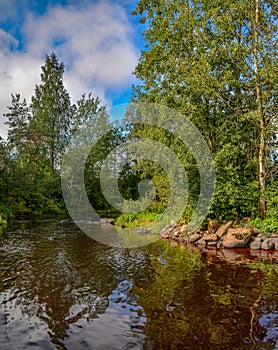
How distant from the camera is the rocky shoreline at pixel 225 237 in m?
11.9

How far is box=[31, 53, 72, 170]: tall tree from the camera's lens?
40281 mm

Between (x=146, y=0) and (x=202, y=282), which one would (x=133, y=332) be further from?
(x=146, y=0)

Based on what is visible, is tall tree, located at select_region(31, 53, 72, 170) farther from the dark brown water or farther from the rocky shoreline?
the dark brown water

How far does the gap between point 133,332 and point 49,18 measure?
643 inches

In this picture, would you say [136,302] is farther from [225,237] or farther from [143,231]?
[143,231]

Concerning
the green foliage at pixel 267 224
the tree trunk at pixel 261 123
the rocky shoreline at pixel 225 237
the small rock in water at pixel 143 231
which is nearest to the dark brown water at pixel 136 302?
the rocky shoreline at pixel 225 237

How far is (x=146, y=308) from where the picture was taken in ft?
19.5

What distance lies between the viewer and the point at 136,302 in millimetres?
6332

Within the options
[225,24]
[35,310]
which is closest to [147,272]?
[35,310]

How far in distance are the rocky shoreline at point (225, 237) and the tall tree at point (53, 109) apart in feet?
94.7

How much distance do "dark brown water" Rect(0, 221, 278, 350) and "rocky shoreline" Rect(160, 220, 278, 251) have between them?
1.85 metres

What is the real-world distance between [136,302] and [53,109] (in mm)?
38832

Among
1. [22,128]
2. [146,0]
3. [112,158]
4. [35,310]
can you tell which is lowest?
[35,310]

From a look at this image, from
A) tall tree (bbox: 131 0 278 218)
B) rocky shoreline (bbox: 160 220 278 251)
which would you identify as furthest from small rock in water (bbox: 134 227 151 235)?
tall tree (bbox: 131 0 278 218)
